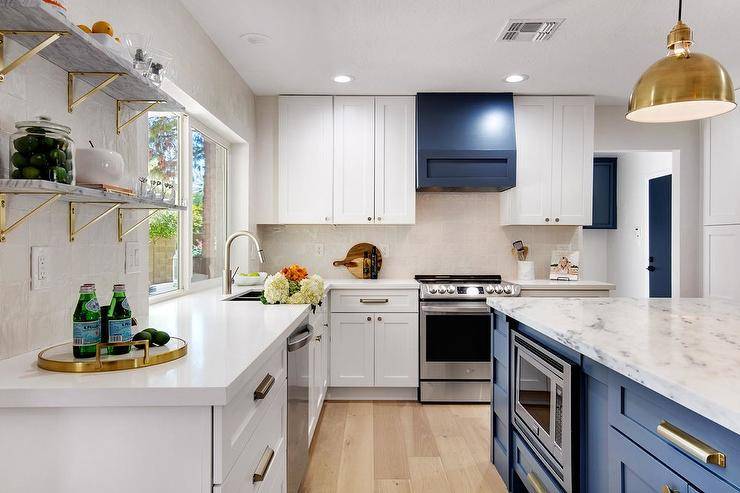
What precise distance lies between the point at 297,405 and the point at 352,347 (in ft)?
5.03

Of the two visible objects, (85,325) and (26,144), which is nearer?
(26,144)

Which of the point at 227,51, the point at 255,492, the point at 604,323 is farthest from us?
the point at 227,51

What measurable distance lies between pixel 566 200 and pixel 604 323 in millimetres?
2436

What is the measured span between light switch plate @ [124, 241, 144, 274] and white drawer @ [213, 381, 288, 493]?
0.73 metres

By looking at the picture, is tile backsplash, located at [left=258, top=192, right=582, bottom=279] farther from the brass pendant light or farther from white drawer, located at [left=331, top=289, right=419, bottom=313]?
the brass pendant light

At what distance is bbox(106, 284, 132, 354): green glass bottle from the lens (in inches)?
48.4

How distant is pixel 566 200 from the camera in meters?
3.91

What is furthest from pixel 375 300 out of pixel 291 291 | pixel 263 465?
pixel 263 465

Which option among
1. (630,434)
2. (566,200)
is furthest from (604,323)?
(566,200)

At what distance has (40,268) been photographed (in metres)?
1.33

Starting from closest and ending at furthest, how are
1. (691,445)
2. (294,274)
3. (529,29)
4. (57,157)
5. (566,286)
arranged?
(691,445)
(57,157)
(294,274)
(529,29)
(566,286)

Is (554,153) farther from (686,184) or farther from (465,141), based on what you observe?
(686,184)

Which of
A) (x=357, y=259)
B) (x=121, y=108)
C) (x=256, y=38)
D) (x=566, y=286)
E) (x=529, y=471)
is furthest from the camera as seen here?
(x=357, y=259)

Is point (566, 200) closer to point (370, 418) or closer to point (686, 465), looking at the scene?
point (370, 418)
